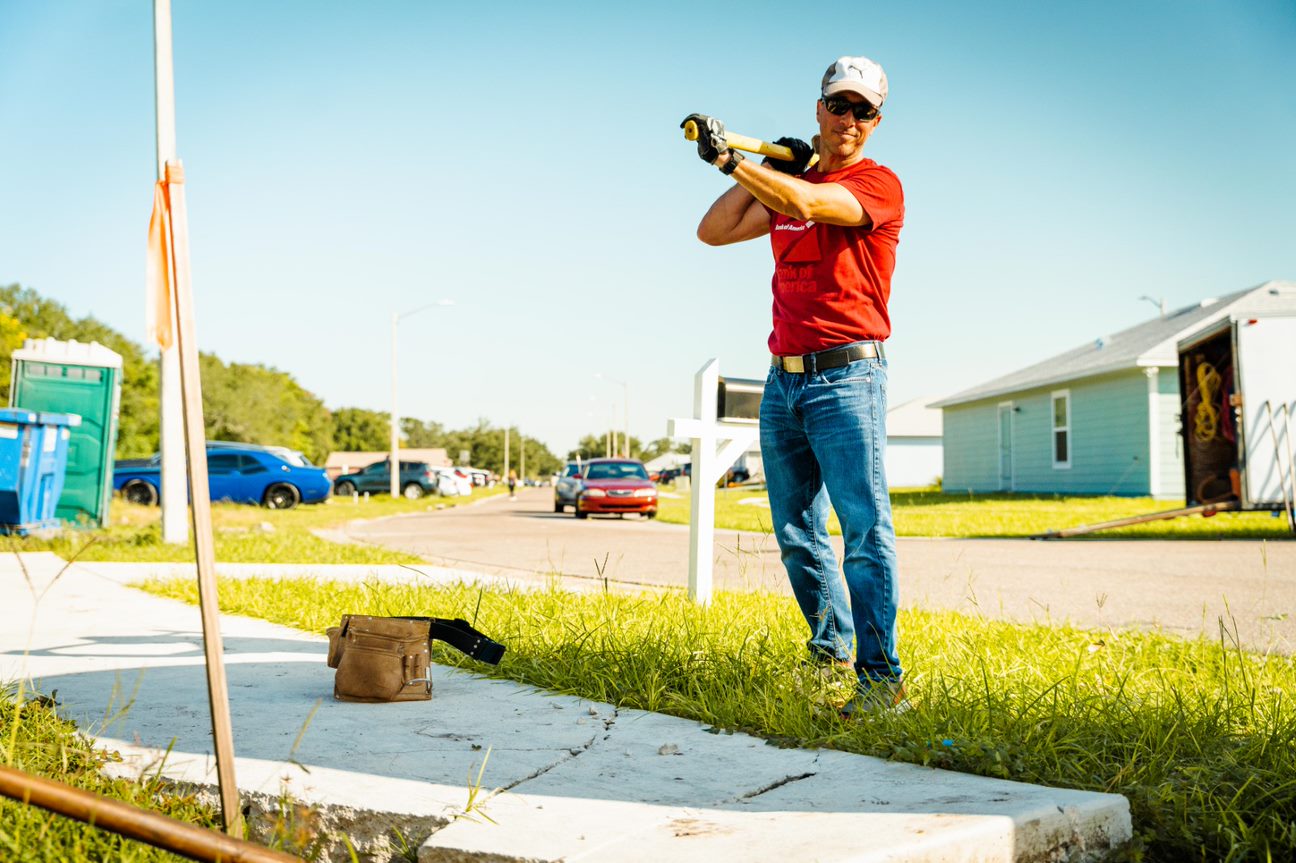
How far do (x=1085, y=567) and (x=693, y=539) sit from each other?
5.16 meters

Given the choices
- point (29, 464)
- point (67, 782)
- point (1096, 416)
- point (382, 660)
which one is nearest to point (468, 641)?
point (382, 660)

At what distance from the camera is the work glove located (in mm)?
3477

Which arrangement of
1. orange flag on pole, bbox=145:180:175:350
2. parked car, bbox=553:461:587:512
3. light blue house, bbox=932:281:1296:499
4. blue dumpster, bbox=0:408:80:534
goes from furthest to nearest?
parked car, bbox=553:461:587:512 < light blue house, bbox=932:281:1296:499 < blue dumpster, bbox=0:408:80:534 < orange flag on pole, bbox=145:180:175:350

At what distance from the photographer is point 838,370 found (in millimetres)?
3328

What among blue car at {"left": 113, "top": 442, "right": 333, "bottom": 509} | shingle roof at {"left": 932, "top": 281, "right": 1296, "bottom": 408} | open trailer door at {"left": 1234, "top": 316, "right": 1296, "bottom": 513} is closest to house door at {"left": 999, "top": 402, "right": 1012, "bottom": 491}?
shingle roof at {"left": 932, "top": 281, "right": 1296, "bottom": 408}

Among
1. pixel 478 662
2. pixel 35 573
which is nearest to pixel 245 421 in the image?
pixel 35 573

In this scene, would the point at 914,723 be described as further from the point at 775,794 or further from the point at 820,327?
Answer: the point at 820,327

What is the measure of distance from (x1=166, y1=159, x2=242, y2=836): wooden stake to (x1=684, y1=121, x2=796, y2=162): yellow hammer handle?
1.52 m

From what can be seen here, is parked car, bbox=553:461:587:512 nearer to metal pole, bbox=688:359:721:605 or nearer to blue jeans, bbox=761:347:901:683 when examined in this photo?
metal pole, bbox=688:359:721:605

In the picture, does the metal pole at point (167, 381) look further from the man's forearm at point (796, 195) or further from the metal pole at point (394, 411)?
the metal pole at point (394, 411)

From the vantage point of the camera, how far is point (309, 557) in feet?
30.3

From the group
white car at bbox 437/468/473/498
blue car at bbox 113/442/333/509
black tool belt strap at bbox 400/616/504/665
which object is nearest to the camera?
black tool belt strap at bbox 400/616/504/665

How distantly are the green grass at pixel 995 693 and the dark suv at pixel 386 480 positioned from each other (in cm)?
3492

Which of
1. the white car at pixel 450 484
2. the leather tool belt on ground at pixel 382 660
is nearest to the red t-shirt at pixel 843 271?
the leather tool belt on ground at pixel 382 660
